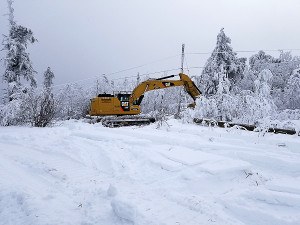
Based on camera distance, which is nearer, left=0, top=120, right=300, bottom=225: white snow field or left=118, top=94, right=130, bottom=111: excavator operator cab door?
left=0, top=120, right=300, bottom=225: white snow field

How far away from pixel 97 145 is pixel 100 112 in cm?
1065

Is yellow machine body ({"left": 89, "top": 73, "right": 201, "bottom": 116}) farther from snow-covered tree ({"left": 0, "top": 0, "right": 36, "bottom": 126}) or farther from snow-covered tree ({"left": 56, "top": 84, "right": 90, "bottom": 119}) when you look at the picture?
snow-covered tree ({"left": 56, "top": 84, "right": 90, "bottom": 119})

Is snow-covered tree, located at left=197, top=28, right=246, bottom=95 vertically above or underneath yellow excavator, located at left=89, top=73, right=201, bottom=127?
above

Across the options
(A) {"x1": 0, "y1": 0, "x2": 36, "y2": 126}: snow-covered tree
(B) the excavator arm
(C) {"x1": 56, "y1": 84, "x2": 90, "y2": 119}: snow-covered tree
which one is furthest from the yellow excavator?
(C) {"x1": 56, "y1": 84, "x2": 90, "y2": 119}: snow-covered tree

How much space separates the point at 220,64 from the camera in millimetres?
31188

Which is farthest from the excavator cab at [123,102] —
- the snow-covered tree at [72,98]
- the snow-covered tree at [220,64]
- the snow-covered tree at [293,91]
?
the snow-covered tree at [72,98]

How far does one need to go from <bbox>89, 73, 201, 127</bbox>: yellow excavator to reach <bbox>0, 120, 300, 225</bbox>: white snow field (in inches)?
373

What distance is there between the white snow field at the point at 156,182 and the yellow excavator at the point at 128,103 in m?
9.47

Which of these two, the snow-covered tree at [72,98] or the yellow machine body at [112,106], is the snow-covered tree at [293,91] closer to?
the yellow machine body at [112,106]

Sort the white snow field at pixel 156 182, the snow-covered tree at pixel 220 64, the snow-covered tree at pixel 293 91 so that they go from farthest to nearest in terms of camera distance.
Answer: the snow-covered tree at pixel 220 64 < the snow-covered tree at pixel 293 91 < the white snow field at pixel 156 182

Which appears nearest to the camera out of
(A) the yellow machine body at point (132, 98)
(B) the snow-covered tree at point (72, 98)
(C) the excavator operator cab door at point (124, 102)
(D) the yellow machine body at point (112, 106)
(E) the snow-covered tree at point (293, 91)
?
(A) the yellow machine body at point (132, 98)

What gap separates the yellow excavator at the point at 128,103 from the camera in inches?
746

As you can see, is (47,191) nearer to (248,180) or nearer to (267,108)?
(248,180)

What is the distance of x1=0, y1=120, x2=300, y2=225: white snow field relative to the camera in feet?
15.4
